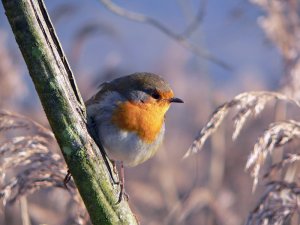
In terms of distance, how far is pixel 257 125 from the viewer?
549 cm

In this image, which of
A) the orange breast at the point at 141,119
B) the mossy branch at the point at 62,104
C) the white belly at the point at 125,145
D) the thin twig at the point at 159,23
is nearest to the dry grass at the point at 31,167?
the white belly at the point at 125,145

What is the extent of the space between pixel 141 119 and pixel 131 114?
0.05 metres

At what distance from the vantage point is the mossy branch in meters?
1.65

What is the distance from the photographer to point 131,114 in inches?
99.4

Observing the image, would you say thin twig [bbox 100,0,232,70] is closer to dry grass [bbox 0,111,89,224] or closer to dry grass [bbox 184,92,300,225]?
dry grass [bbox 0,111,89,224]

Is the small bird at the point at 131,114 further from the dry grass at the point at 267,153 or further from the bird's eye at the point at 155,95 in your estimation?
the dry grass at the point at 267,153

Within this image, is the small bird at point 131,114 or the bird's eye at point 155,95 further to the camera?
the bird's eye at point 155,95

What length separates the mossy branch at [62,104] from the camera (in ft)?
5.41

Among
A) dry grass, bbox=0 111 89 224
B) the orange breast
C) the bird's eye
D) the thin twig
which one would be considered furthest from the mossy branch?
the thin twig

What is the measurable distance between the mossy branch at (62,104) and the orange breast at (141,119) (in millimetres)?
636

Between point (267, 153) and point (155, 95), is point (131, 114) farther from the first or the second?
point (267, 153)

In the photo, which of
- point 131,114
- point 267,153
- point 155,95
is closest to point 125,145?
point 131,114

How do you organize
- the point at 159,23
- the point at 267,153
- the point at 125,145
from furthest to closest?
1. the point at 159,23
2. the point at 125,145
3. the point at 267,153

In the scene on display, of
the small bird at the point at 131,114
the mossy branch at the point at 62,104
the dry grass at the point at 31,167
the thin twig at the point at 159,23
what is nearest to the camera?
the mossy branch at the point at 62,104
